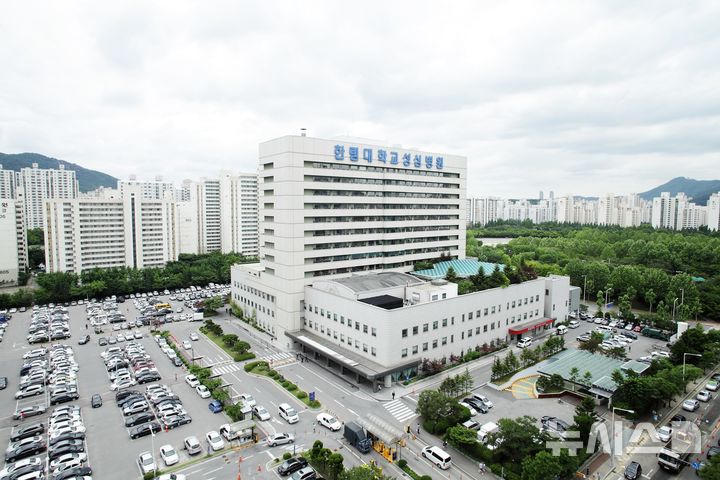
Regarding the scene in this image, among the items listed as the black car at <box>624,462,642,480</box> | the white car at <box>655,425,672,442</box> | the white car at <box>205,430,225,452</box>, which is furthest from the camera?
the white car at <box>655,425,672,442</box>

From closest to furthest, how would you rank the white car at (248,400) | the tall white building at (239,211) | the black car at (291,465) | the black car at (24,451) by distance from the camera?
the black car at (291,465), the black car at (24,451), the white car at (248,400), the tall white building at (239,211)

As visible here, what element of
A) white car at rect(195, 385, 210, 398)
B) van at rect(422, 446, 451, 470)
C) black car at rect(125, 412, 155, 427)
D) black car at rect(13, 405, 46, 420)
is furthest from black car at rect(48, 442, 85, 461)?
van at rect(422, 446, 451, 470)

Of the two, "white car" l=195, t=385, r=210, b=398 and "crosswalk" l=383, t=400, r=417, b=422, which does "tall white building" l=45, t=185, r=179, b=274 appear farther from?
"crosswalk" l=383, t=400, r=417, b=422

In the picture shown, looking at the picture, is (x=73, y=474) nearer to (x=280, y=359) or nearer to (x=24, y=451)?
(x=24, y=451)

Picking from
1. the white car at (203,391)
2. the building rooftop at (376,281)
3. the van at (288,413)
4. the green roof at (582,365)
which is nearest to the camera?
the van at (288,413)

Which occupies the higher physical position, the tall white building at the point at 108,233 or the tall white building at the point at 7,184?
the tall white building at the point at 7,184

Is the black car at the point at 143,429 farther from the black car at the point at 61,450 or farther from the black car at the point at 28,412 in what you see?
the black car at the point at 28,412

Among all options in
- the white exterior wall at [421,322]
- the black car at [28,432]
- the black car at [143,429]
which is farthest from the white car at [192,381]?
the white exterior wall at [421,322]
